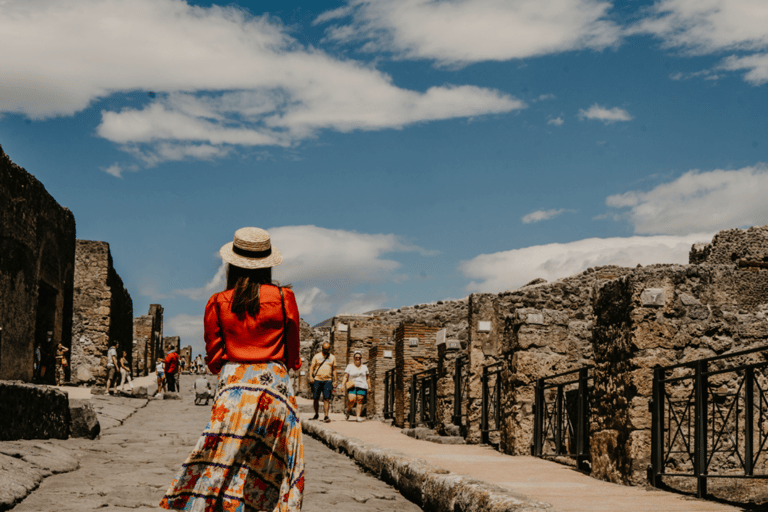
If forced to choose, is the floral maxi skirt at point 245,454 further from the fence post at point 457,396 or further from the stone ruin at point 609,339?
the fence post at point 457,396

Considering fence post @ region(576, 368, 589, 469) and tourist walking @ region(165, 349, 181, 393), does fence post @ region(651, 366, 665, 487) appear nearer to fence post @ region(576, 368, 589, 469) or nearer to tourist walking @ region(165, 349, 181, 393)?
fence post @ region(576, 368, 589, 469)

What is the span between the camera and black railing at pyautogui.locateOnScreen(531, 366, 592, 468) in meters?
7.55

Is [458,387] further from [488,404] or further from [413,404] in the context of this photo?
[413,404]

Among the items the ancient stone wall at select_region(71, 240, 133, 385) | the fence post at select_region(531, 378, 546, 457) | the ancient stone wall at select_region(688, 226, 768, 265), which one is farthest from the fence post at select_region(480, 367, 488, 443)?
the ancient stone wall at select_region(71, 240, 133, 385)

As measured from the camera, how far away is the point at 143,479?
6141mm

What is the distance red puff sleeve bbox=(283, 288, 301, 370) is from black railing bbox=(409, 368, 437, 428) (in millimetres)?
9948

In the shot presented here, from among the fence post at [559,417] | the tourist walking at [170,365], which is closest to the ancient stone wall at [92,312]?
the tourist walking at [170,365]

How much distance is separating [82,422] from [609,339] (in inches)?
226

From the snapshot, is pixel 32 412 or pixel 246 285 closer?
pixel 246 285

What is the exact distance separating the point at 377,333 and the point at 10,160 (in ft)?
31.7

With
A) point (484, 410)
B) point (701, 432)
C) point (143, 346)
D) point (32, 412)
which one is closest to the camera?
point (701, 432)

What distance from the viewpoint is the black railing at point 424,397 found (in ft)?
44.3

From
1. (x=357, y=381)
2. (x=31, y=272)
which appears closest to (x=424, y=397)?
(x=357, y=381)

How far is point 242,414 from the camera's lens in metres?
3.16
